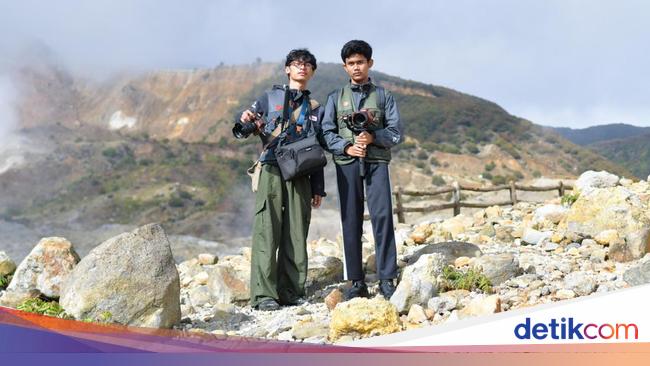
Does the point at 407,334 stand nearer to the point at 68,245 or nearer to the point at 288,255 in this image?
the point at 288,255

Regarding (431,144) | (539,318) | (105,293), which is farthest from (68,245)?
(431,144)

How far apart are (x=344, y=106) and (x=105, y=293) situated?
2004mm

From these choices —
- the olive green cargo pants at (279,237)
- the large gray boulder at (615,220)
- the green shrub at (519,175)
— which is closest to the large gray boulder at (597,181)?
the large gray boulder at (615,220)

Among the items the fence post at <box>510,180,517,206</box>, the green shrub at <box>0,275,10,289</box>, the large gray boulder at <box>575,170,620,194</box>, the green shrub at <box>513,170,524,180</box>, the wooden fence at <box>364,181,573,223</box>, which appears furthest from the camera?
the green shrub at <box>513,170,524,180</box>

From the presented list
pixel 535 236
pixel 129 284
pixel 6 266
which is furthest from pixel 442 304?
pixel 6 266

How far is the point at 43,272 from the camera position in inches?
248

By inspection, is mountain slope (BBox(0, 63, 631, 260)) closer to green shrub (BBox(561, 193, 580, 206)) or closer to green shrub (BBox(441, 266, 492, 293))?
green shrub (BBox(561, 193, 580, 206))

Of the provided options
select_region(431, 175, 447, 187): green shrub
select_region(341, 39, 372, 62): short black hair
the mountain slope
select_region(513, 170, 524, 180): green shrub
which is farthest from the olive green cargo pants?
select_region(513, 170, 524, 180): green shrub

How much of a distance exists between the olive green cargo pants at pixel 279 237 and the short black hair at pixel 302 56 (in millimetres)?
769

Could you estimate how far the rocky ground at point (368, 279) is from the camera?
15.0 ft

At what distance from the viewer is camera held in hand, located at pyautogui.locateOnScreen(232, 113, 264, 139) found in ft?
16.7

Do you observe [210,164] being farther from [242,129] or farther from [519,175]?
[242,129]

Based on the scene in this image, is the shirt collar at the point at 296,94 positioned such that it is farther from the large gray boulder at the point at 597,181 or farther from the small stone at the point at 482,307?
the large gray boulder at the point at 597,181

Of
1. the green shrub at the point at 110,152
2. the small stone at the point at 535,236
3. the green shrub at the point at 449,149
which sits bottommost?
the small stone at the point at 535,236
